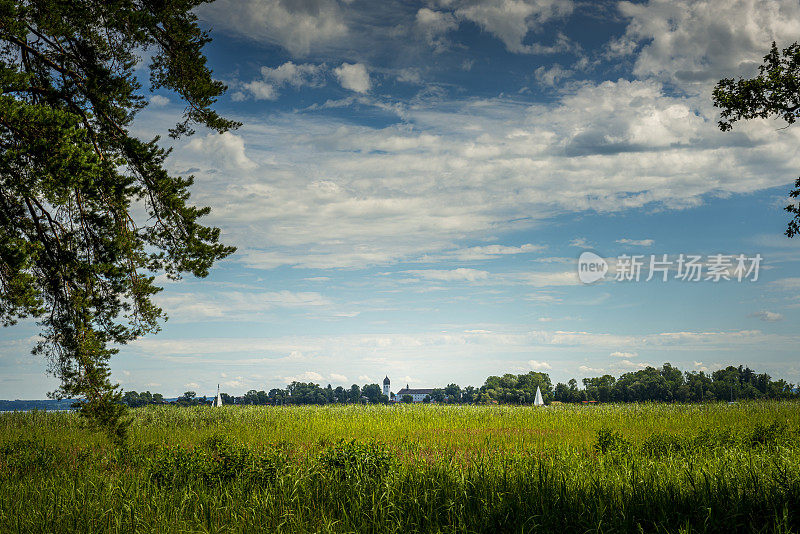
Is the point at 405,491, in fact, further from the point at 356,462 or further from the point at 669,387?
the point at 669,387

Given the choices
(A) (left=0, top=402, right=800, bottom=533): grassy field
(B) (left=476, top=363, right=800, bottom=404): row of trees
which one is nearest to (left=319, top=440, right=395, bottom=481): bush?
(A) (left=0, top=402, right=800, bottom=533): grassy field

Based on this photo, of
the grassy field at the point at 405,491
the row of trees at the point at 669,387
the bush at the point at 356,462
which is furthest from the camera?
the row of trees at the point at 669,387

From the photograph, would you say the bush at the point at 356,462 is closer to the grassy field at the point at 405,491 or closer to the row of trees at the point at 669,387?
the grassy field at the point at 405,491

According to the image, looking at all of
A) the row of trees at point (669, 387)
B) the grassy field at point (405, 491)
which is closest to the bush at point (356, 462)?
the grassy field at point (405, 491)

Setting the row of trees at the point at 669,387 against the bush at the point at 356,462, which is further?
the row of trees at the point at 669,387

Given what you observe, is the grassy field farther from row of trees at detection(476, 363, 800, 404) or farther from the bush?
row of trees at detection(476, 363, 800, 404)

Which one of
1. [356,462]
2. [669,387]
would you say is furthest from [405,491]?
[669,387]

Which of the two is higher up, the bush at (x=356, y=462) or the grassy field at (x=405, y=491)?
the bush at (x=356, y=462)

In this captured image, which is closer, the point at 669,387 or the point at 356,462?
the point at 356,462

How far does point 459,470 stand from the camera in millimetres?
8703

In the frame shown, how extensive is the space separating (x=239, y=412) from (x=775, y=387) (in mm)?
59237

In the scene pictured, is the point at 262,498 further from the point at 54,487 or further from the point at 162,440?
the point at 162,440

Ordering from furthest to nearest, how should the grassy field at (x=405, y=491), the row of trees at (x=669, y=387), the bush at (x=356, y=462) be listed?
the row of trees at (x=669, y=387), the bush at (x=356, y=462), the grassy field at (x=405, y=491)

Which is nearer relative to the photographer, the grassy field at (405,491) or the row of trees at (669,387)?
the grassy field at (405,491)
